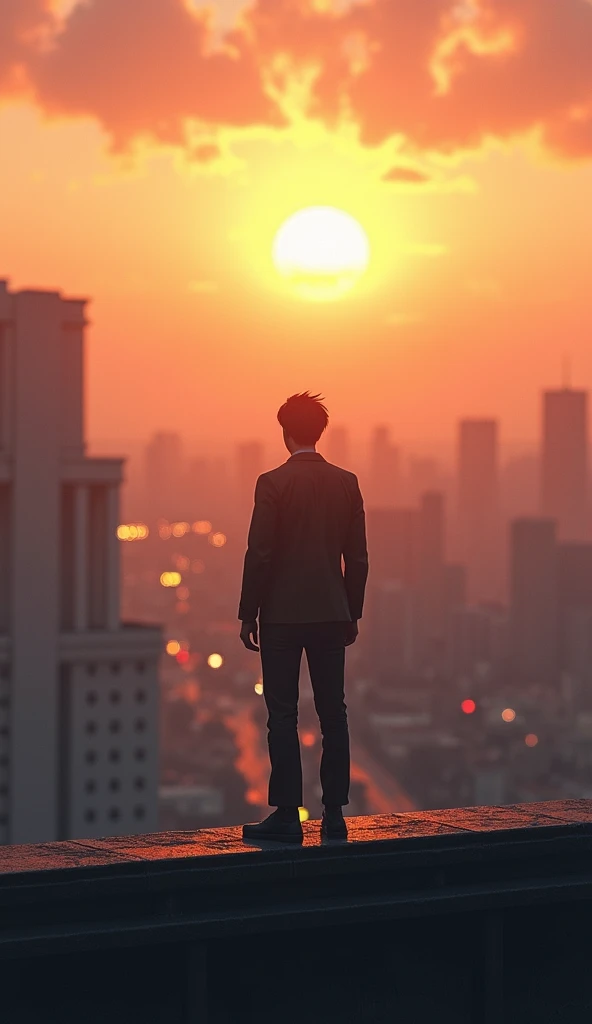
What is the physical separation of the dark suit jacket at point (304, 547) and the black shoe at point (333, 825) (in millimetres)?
839

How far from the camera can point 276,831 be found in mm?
7340

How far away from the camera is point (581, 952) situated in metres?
7.43

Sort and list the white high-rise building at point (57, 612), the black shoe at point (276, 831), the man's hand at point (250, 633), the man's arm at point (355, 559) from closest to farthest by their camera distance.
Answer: the black shoe at point (276, 831) < the man's hand at point (250, 633) < the man's arm at point (355, 559) < the white high-rise building at point (57, 612)

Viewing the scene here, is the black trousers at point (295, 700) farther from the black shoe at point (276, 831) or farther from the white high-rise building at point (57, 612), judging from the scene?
the white high-rise building at point (57, 612)

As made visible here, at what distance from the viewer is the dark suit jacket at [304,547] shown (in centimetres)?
760

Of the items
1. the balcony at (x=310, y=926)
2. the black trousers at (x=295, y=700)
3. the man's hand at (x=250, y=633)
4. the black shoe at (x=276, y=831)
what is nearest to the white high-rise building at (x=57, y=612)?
the black trousers at (x=295, y=700)

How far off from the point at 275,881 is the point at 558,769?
13370 cm

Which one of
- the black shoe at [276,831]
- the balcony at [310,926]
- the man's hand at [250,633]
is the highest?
the man's hand at [250,633]

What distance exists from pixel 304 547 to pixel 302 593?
0.21 meters

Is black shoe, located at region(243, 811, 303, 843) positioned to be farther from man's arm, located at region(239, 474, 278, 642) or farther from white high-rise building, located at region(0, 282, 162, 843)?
white high-rise building, located at region(0, 282, 162, 843)

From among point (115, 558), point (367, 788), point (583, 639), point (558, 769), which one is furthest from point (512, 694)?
point (115, 558)

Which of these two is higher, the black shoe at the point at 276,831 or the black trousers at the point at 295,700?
the black trousers at the point at 295,700

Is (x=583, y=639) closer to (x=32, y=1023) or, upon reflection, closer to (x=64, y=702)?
(x=64, y=702)

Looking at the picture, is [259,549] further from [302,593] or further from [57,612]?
[57,612]
